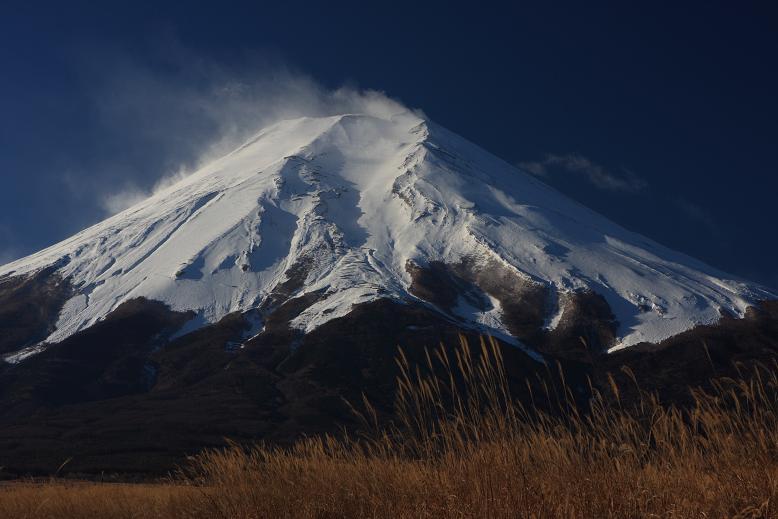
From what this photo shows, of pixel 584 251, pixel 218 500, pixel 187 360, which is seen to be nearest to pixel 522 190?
pixel 584 251

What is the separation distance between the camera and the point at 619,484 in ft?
14.4

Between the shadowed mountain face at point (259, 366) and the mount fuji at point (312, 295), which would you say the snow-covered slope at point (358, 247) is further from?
the shadowed mountain face at point (259, 366)

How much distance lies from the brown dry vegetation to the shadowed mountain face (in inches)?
1777

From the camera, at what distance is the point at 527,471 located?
15.6 feet

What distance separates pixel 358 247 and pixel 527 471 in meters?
132

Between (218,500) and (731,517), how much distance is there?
4185mm

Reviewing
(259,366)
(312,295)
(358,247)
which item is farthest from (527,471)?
(358,247)

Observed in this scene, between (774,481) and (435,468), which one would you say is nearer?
(774,481)

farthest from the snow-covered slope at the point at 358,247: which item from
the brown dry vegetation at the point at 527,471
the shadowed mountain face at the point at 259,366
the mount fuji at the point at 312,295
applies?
the brown dry vegetation at the point at 527,471

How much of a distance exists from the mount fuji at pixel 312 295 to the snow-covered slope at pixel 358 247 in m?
0.52

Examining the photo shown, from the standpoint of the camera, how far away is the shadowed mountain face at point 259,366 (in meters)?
61.6

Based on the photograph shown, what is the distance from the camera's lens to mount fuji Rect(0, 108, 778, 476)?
84688 millimetres

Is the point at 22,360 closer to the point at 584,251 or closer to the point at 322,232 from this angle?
the point at 322,232

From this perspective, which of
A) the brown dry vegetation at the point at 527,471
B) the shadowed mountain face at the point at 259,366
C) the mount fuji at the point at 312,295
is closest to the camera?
the brown dry vegetation at the point at 527,471
